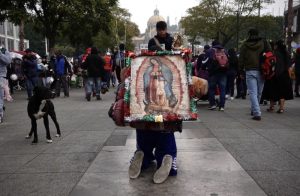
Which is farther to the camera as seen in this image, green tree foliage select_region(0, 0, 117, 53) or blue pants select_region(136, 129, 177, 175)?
green tree foliage select_region(0, 0, 117, 53)

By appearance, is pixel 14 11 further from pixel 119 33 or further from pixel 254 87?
pixel 119 33

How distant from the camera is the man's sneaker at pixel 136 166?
4977 mm

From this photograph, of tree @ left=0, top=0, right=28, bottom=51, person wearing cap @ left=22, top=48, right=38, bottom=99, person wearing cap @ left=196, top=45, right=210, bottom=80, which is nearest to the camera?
person wearing cap @ left=196, top=45, right=210, bottom=80

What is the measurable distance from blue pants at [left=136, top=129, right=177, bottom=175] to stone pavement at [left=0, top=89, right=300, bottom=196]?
16cm

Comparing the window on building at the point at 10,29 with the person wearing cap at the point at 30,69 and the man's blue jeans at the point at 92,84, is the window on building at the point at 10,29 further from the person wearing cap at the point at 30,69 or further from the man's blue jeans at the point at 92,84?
the man's blue jeans at the point at 92,84

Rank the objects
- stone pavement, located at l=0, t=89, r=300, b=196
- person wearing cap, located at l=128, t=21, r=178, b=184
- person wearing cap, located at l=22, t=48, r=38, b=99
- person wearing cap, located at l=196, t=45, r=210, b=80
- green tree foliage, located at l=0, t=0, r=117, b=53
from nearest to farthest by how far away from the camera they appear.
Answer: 1. stone pavement, located at l=0, t=89, r=300, b=196
2. person wearing cap, located at l=128, t=21, r=178, b=184
3. person wearing cap, located at l=196, t=45, r=210, b=80
4. person wearing cap, located at l=22, t=48, r=38, b=99
5. green tree foliage, located at l=0, t=0, r=117, b=53

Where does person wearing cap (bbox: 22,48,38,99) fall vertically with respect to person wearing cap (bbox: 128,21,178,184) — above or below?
above

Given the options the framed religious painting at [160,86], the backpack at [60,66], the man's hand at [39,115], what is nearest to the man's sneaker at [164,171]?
the framed religious painting at [160,86]

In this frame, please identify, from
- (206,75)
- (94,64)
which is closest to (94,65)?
(94,64)

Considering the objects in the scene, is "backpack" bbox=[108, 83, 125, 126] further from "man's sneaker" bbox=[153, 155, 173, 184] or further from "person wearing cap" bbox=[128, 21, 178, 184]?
"man's sneaker" bbox=[153, 155, 173, 184]

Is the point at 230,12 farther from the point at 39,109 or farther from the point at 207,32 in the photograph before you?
the point at 39,109

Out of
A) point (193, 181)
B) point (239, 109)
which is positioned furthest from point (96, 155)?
point (239, 109)

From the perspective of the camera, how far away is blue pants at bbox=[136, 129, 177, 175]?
505cm

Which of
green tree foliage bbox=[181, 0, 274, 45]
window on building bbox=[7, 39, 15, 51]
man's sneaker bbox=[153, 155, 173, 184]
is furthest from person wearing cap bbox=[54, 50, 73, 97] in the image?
window on building bbox=[7, 39, 15, 51]
